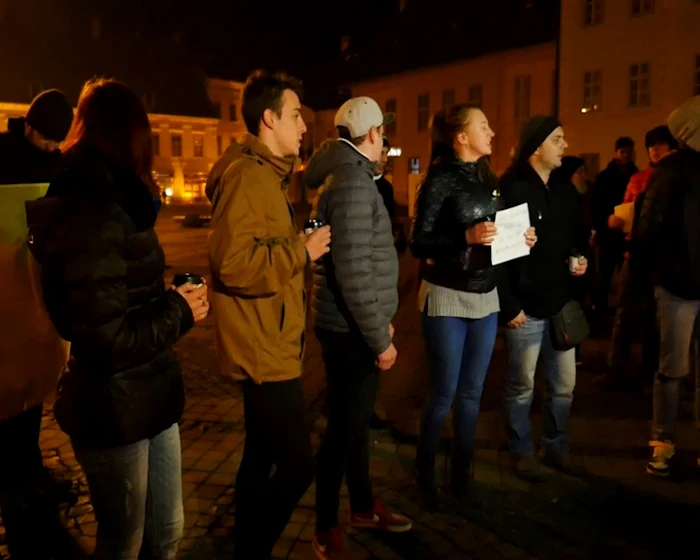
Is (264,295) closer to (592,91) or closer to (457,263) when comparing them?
(457,263)

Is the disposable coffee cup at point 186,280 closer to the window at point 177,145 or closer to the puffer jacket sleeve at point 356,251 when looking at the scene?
the puffer jacket sleeve at point 356,251

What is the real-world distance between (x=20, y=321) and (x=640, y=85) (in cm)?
2734

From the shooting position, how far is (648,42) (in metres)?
26.2

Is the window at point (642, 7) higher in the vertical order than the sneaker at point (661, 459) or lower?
higher

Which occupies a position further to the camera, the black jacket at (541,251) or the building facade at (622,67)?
the building facade at (622,67)

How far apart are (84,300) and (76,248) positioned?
6.5 inches

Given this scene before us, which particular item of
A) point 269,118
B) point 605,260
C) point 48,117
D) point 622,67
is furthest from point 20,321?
point 622,67

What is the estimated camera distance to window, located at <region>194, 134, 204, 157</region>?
212ft

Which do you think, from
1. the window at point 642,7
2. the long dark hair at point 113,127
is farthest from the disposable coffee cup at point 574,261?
the window at point 642,7

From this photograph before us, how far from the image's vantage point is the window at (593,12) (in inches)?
1086

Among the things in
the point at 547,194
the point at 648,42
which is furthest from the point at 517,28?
the point at 547,194

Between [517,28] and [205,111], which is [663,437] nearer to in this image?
[517,28]

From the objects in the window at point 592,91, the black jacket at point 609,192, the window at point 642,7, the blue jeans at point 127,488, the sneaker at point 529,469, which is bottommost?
the sneaker at point 529,469

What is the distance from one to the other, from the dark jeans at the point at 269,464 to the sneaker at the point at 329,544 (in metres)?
0.48
